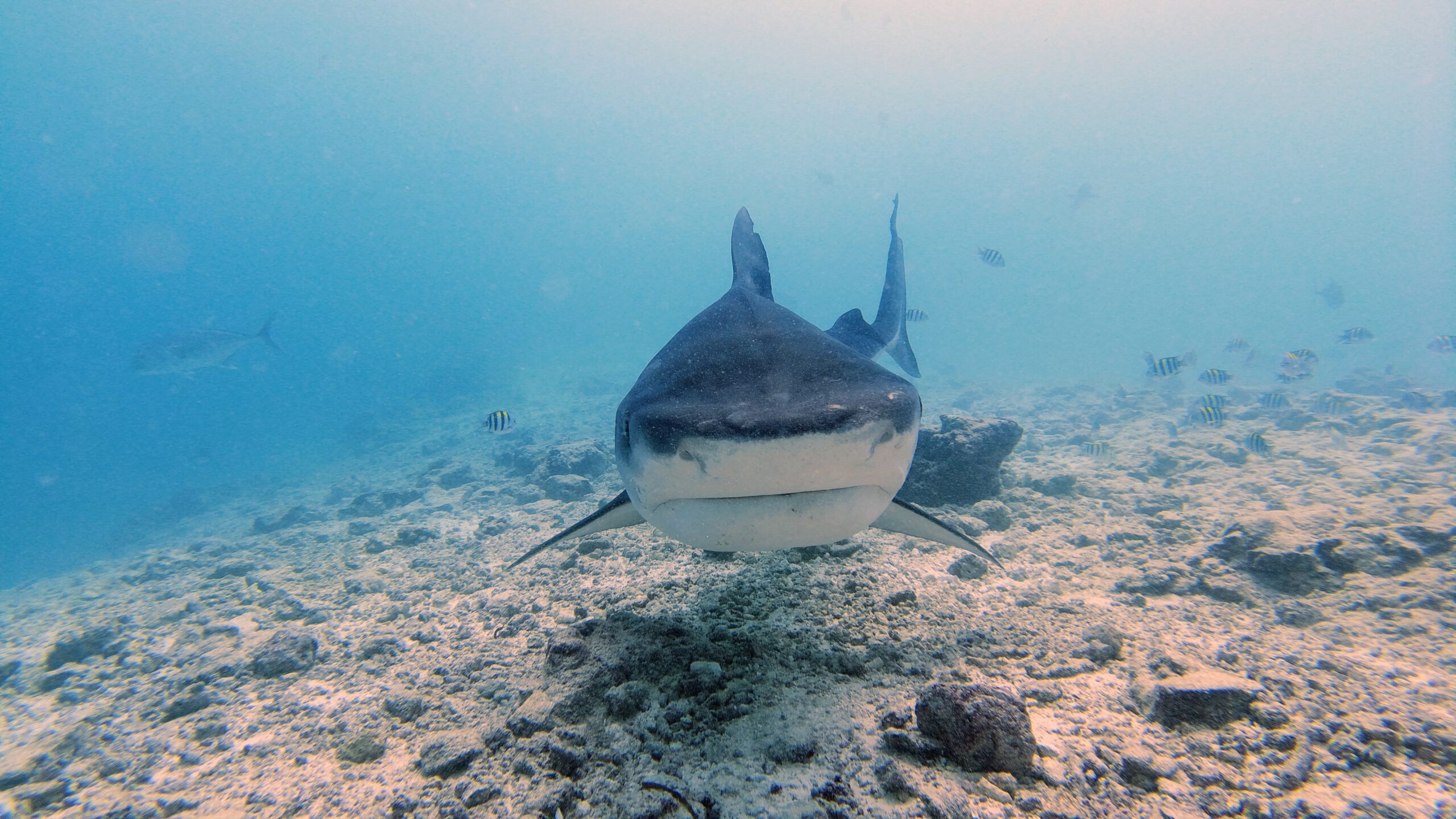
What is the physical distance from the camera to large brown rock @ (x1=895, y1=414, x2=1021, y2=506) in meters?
5.79

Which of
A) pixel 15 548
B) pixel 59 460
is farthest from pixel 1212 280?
pixel 59 460

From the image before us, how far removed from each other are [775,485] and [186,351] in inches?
960

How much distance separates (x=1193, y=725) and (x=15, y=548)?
33966mm

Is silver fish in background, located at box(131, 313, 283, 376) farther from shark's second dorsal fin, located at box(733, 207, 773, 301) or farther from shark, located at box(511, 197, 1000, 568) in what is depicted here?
shark, located at box(511, 197, 1000, 568)

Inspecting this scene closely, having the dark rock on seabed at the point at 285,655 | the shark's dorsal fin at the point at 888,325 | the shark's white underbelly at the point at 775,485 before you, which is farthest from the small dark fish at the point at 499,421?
the shark's white underbelly at the point at 775,485

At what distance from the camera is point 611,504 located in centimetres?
290

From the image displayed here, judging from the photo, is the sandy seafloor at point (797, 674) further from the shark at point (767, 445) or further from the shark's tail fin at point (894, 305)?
the shark's tail fin at point (894, 305)

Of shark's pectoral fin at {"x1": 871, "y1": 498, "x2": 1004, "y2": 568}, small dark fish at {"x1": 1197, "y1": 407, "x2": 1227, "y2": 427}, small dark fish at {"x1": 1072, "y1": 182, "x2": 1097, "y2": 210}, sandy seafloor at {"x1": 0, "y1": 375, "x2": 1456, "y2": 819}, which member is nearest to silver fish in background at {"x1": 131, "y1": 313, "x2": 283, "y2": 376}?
sandy seafloor at {"x1": 0, "y1": 375, "x2": 1456, "y2": 819}

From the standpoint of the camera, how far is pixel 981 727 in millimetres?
1786

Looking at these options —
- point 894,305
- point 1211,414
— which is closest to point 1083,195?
point 1211,414

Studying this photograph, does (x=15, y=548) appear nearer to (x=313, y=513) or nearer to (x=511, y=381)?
(x=313, y=513)

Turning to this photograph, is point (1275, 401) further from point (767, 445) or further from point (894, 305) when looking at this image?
point (767, 445)

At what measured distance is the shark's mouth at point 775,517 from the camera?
168 centimetres

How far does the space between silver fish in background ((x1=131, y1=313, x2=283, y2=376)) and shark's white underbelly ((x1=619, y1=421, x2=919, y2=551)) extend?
71.9 feet
